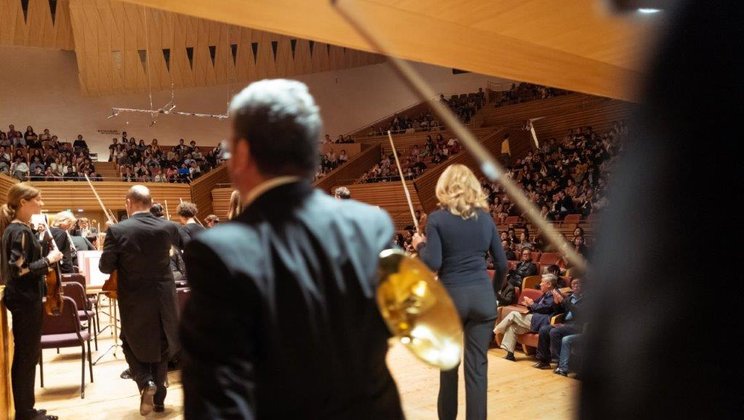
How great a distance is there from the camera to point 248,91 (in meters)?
1.26

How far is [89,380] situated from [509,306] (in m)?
4.46

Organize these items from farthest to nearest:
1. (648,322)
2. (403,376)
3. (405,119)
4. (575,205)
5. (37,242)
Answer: (405,119) < (575,205) < (403,376) < (37,242) < (648,322)

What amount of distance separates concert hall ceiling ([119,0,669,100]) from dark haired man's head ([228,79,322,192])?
1.95 m

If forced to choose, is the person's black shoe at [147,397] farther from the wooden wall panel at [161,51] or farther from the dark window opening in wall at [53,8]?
the dark window opening in wall at [53,8]

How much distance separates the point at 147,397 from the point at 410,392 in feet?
6.81

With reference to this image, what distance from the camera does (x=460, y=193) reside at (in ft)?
10.8

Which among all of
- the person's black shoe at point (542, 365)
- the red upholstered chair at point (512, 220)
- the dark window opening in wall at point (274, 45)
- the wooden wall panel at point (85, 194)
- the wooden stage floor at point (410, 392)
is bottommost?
the person's black shoe at point (542, 365)

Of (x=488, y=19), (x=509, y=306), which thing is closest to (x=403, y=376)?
(x=509, y=306)

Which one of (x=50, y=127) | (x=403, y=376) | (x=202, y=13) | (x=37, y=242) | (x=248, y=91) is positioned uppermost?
(x=50, y=127)

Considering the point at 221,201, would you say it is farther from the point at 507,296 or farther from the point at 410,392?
the point at 410,392

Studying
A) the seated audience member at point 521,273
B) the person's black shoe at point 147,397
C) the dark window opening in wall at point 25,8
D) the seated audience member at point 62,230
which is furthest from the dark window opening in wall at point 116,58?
the person's black shoe at point 147,397

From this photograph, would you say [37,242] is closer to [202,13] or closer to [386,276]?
[202,13]

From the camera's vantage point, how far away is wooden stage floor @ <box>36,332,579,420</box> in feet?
14.9

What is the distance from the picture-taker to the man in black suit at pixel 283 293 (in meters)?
1.08
